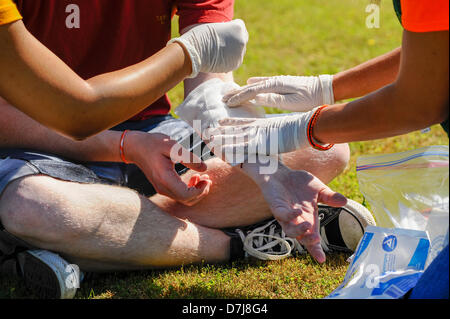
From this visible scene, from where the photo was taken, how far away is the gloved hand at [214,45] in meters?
1.59

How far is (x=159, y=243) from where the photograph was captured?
1.72 metres

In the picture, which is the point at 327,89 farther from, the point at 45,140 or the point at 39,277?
the point at 39,277

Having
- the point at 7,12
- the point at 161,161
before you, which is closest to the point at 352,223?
the point at 161,161

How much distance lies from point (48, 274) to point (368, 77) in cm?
114

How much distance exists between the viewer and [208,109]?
1.86 meters

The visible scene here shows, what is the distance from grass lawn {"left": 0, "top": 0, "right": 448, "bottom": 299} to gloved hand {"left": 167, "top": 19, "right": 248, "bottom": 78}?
0.39 m

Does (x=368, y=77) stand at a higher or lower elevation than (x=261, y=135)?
higher

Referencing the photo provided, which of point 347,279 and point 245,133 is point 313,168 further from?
point 347,279

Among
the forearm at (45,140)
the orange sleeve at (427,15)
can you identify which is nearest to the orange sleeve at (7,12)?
the forearm at (45,140)

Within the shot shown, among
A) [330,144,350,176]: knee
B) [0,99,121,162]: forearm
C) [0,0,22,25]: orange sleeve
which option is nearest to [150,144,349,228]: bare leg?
[330,144,350,176]: knee

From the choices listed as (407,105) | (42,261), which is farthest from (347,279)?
(42,261)

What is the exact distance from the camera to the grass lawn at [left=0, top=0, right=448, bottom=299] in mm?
1648

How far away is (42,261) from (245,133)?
68 cm

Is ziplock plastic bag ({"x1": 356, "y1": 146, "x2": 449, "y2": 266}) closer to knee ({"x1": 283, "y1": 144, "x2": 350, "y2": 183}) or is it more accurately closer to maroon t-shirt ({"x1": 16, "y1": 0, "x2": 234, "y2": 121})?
knee ({"x1": 283, "y1": 144, "x2": 350, "y2": 183})
